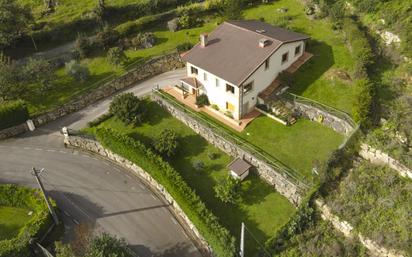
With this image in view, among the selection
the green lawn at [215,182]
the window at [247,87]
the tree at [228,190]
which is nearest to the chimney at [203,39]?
the window at [247,87]

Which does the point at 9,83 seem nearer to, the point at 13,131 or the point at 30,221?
the point at 13,131

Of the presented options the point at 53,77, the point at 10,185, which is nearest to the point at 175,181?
the point at 10,185

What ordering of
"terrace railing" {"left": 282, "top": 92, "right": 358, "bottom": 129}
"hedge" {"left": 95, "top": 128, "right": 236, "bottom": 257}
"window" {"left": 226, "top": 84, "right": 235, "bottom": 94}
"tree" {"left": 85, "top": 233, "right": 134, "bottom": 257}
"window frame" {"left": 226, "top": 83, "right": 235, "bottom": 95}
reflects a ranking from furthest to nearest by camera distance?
"window" {"left": 226, "top": 84, "right": 235, "bottom": 94} → "window frame" {"left": 226, "top": 83, "right": 235, "bottom": 95} → "terrace railing" {"left": 282, "top": 92, "right": 358, "bottom": 129} → "hedge" {"left": 95, "top": 128, "right": 236, "bottom": 257} → "tree" {"left": 85, "top": 233, "right": 134, "bottom": 257}

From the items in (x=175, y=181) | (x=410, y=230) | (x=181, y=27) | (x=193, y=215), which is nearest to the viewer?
(x=410, y=230)

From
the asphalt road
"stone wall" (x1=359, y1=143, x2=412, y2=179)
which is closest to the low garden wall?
the asphalt road

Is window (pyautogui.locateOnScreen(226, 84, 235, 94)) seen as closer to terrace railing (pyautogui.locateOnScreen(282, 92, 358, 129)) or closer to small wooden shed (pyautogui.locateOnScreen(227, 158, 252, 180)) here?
terrace railing (pyautogui.locateOnScreen(282, 92, 358, 129))

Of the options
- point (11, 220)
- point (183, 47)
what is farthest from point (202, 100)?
point (11, 220)

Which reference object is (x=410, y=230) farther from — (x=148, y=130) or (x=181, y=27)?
(x=181, y=27)

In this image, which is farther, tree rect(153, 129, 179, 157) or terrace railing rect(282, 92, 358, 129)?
tree rect(153, 129, 179, 157)
